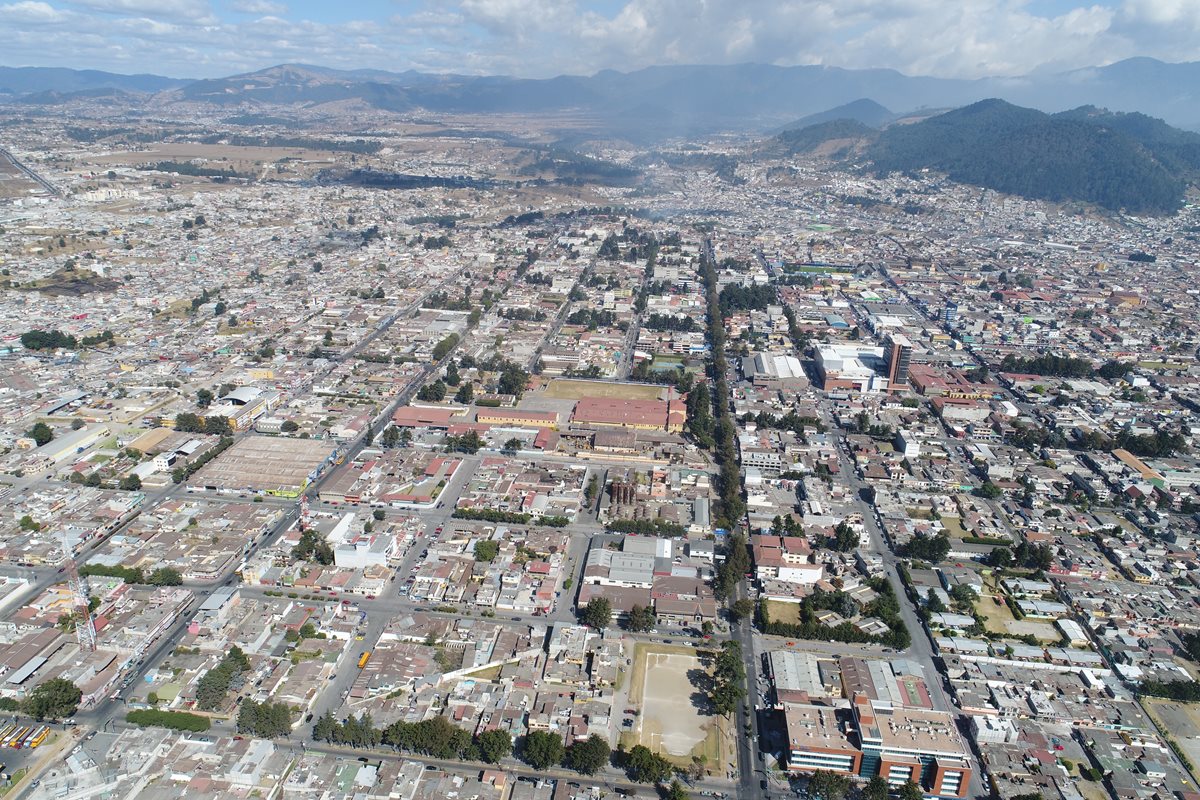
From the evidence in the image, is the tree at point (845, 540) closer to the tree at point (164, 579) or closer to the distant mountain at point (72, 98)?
the tree at point (164, 579)

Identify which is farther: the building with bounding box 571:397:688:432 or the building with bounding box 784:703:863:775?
the building with bounding box 571:397:688:432

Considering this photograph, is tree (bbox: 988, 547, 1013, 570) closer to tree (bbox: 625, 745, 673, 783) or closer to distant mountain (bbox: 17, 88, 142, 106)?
tree (bbox: 625, 745, 673, 783)

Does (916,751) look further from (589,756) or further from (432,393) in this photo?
(432,393)

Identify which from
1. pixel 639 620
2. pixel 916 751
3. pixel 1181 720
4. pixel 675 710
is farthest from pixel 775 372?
pixel 916 751

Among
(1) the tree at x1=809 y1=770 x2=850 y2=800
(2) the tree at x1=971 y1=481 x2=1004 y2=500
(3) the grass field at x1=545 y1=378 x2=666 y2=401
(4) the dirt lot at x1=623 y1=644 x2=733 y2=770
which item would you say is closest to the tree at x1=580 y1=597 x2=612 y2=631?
(4) the dirt lot at x1=623 y1=644 x2=733 y2=770

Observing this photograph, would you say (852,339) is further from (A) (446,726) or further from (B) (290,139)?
(B) (290,139)

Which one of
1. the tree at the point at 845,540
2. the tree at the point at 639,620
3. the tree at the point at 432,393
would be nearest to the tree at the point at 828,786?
the tree at the point at 639,620
